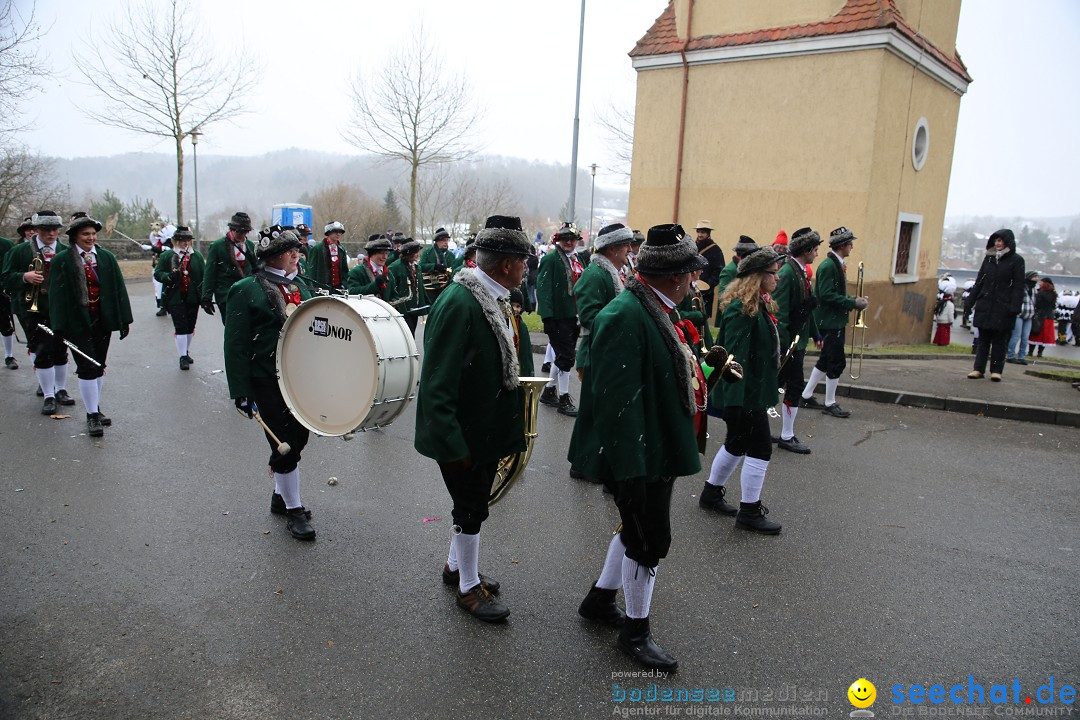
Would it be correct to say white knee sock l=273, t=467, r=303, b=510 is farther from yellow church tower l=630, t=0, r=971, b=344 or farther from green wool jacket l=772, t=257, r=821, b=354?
yellow church tower l=630, t=0, r=971, b=344

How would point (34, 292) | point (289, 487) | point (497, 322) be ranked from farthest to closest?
point (34, 292) → point (289, 487) → point (497, 322)

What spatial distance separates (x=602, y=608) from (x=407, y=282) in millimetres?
6457

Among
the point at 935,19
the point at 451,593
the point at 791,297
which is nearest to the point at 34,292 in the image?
the point at 451,593

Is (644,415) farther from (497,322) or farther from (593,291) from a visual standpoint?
(593,291)

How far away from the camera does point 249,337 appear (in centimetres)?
452

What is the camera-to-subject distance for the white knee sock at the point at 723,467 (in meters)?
5.24

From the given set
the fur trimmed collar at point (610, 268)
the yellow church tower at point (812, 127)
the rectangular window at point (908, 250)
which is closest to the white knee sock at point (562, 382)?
the fur trimmed collar at point (610, 268)

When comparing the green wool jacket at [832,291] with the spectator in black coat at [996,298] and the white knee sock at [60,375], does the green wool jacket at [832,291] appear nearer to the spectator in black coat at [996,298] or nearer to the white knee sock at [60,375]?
the spectator in black coat at [996,298]

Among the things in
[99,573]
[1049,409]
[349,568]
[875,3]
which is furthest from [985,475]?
[875,3]

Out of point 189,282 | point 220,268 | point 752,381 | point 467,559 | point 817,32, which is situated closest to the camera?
point 467,559

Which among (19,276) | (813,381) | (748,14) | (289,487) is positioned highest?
(748,14)

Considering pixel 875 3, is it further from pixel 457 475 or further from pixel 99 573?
pixel 99 573

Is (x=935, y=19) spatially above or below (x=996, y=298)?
above

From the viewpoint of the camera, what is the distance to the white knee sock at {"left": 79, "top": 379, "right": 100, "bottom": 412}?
22.5 ft
